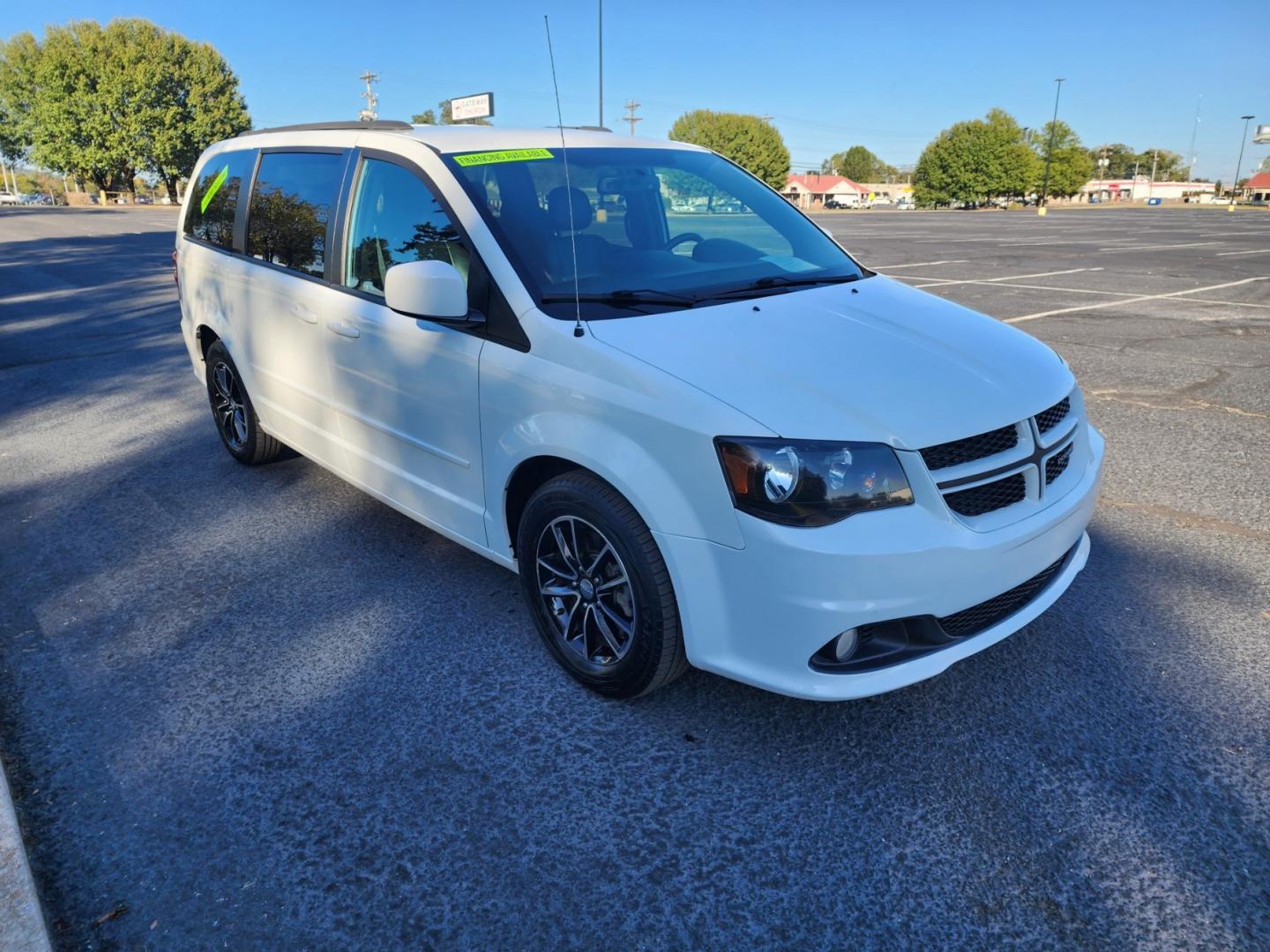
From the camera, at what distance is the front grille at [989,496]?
243 centimetres

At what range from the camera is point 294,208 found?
4.17 m

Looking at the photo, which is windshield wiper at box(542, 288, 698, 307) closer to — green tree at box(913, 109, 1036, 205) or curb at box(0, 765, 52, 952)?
curb at box(0, 765, 52, 952)

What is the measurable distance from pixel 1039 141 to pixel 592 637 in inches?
5547

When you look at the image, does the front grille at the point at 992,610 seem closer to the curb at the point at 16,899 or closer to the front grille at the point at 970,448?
the front grille at the point at 970,448

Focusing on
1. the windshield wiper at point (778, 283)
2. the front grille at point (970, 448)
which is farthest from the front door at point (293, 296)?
the front grille at point (970, 448)

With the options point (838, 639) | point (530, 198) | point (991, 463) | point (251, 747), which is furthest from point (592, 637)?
point (530, 198)

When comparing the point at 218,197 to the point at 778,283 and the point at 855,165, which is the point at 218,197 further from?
the point at 855,165

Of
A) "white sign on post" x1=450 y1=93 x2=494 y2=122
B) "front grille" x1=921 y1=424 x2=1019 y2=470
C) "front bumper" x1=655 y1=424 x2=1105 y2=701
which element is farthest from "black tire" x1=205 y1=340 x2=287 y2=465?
"white sign on post" x1=450 y1=93 x2=494 y2=122

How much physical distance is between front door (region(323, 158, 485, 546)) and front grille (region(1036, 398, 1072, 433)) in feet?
5.96

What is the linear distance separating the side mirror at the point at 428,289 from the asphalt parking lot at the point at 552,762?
124cm

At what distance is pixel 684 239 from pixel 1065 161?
5246 inches

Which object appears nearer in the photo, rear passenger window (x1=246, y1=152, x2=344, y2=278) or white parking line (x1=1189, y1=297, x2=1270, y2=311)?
rear passenger window (x1=246, y1=152, x2=344, y2=278)

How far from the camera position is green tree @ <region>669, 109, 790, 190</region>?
9431 cm

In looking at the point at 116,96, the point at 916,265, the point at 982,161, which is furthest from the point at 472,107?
the point at 982,161
